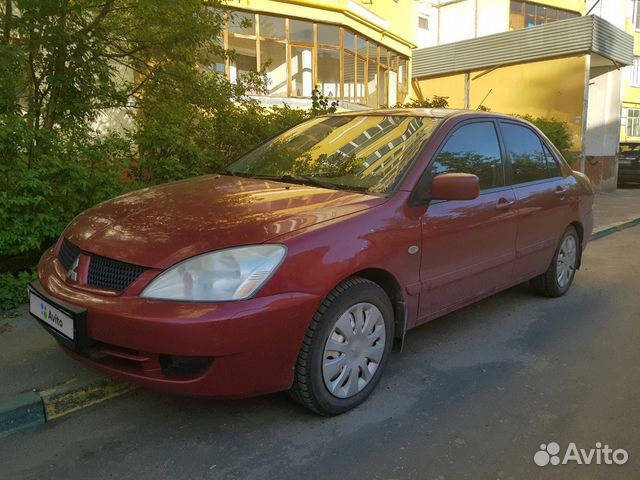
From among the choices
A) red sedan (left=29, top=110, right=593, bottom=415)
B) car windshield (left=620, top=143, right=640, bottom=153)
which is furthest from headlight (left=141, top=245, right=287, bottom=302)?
car windshield (left=620, top=143, right=640, bottom=153)

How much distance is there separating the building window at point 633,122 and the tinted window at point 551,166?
27.5 meters

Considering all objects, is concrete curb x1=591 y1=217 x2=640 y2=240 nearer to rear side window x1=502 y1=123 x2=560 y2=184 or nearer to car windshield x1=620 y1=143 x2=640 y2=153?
rear side window x1=502 y1=123 x2=560 y2=184

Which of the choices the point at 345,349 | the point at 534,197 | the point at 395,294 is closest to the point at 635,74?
the point at 534,197

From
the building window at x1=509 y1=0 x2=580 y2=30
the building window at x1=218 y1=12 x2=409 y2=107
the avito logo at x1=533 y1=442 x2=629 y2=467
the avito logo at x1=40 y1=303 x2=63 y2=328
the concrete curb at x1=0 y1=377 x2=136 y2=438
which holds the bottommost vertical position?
the avito logo at x1=533 y1=442 x2=629 y2=467

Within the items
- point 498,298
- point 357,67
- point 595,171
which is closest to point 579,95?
point 595,171

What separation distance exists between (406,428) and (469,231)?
1438 millimetres

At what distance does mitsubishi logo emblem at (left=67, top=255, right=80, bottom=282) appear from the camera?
2.87 metres

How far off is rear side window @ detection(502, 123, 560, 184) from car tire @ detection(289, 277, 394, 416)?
Result: 1.93m

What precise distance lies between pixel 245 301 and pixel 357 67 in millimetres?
14296

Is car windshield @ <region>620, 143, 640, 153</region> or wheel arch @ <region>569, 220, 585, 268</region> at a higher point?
car windshield @ <region>620, 143, 640, 153</region>

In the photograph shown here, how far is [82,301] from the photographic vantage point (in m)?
2.70

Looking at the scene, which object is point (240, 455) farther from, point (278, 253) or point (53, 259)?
point (53, 259)

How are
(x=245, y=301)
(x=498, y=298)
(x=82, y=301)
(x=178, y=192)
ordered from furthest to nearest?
(x=498, y=298) → (x=178, y=192) → (x=82, y=301) → (x=245, y=301)

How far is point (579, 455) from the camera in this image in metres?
2.75
